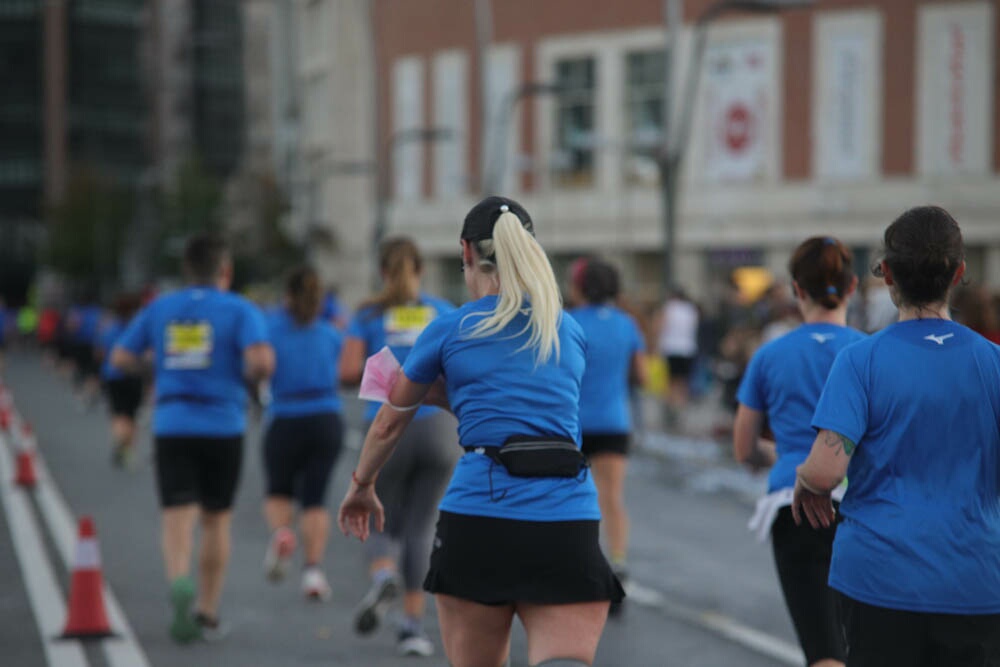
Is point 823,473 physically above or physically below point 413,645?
above

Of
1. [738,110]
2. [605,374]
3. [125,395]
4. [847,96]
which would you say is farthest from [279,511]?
[738,110]

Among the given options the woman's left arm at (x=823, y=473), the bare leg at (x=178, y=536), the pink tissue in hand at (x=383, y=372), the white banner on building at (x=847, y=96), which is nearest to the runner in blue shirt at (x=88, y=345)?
the bare leg at (x=178, y=536)

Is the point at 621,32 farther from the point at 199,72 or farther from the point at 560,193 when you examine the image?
the point at 199,72

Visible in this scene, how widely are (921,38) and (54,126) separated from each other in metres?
77.8

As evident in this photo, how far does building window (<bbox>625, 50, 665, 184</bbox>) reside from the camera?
47438mm

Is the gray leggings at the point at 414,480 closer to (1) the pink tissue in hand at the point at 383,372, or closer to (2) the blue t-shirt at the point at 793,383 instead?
(2) the blue t-shirt at the point at 793,383

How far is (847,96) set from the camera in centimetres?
4331

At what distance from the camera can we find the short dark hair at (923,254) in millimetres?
3775

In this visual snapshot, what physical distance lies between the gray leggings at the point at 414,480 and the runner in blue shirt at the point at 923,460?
392 centimetres

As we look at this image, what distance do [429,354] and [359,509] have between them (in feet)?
1.82

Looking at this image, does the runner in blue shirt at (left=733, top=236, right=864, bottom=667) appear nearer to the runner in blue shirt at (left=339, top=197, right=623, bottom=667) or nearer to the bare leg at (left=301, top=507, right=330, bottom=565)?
the runner in blue shirt at (left=339, top=197, right=623, bottom=667)

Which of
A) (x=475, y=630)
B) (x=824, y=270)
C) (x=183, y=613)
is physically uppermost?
(x=824, y=270)

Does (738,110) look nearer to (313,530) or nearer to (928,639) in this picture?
(313,530)

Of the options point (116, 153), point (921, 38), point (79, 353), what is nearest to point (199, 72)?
point (116, 153)
